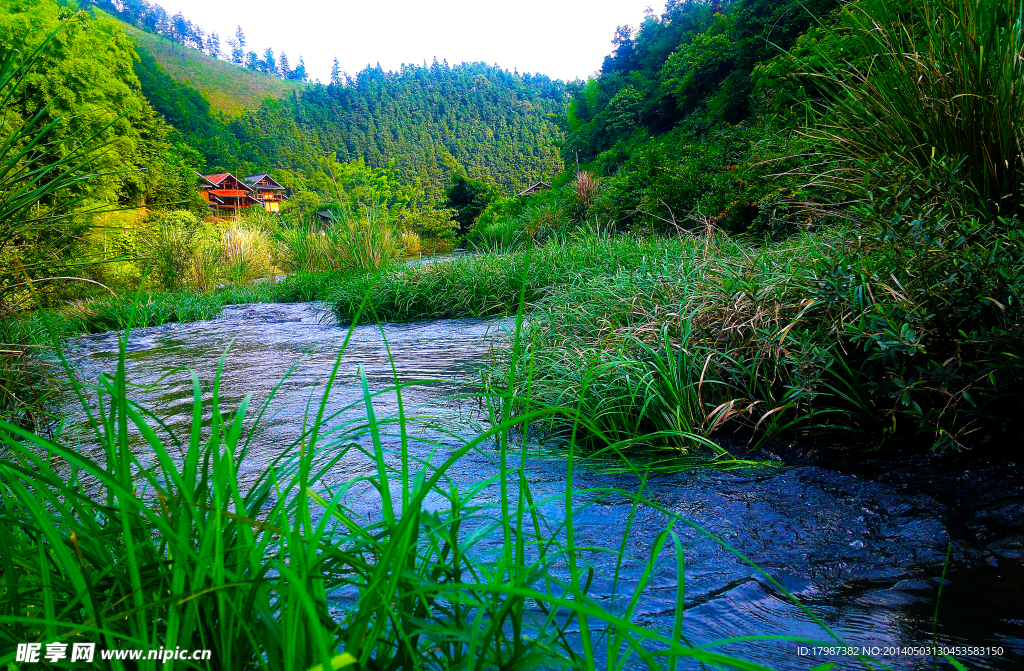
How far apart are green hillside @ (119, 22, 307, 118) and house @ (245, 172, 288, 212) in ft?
119

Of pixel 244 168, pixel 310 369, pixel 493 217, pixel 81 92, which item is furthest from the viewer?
pixel 244 168

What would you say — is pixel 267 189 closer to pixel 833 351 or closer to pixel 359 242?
pixel 359 242

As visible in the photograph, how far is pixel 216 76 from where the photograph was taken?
109 m

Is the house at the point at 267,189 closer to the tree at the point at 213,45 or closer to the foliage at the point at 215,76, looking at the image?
the foliage at the point at 215,76

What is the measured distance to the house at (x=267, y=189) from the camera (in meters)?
58.0

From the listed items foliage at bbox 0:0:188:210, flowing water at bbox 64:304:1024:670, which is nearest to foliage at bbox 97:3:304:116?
foliage at bbox 0:0:188:210

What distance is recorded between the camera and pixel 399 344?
5676 millimetres

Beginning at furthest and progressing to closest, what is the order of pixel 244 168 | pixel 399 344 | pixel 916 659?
pixel 244 168 → pixel 399 344 → pixel 916 659

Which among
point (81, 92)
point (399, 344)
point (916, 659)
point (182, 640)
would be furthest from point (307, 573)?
point (81, 92)

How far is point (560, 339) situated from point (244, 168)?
6788 centimetres

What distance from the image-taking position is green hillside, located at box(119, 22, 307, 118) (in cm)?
9781

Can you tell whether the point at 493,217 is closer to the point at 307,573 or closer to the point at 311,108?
the point at 307,573

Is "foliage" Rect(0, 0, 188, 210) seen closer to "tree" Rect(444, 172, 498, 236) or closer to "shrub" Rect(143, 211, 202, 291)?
"shrub" Rect(143, 211, 202, 291)

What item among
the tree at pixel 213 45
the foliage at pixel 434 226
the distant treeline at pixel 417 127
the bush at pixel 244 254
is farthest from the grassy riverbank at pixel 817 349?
the tree at pixel 213 45
